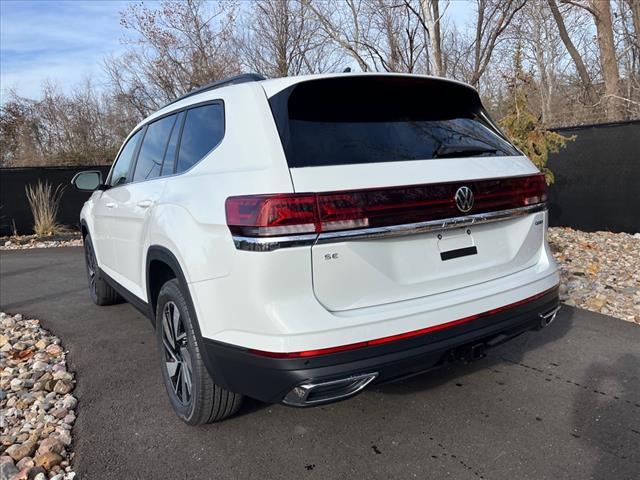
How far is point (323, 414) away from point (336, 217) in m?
1.43

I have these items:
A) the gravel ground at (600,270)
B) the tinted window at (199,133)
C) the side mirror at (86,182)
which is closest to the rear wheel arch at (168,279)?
the tinted window at (199,133)

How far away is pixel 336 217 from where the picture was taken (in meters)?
2.10

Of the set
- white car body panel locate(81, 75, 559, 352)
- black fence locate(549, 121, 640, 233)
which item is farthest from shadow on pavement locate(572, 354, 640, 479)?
black fence locate(549, 121, 640, 233)

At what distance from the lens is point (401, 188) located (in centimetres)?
224

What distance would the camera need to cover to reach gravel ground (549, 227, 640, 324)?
4734 millimetres

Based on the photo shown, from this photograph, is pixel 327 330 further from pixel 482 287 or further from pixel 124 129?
pixel 124 129

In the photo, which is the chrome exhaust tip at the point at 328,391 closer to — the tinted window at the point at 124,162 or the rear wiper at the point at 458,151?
the rear wiper at the point at 458,151

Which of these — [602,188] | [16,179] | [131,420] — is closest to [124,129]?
[16,179]

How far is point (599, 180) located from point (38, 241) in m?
11.9

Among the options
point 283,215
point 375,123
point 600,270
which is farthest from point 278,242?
point 600,270

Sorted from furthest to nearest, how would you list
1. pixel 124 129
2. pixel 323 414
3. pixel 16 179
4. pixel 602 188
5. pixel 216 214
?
pixel 124 129 < pixel 16 179 < pixel 602 188 < pixel 323 414 < pixel 216 214

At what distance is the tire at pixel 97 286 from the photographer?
17.5ft

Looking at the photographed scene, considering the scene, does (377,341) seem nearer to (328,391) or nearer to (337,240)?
(328,391)

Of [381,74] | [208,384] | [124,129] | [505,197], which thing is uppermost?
[124,129]
